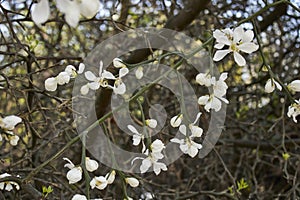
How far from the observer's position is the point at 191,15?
7.27 feet

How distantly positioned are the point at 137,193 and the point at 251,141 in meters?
0.80

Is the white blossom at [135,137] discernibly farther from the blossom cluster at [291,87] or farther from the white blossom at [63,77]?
the blossom cluster at [291,87]

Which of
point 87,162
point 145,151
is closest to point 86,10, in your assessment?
point 87,162

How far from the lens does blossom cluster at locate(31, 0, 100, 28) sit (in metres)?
0.82

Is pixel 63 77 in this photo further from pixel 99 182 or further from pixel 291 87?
pixel 291 87

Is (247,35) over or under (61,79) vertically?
over

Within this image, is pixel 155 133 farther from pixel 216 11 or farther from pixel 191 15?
pixel 216 11

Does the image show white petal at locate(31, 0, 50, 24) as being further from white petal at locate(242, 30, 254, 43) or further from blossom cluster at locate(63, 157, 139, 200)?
white petal at locate(242, 30, 254, 43)

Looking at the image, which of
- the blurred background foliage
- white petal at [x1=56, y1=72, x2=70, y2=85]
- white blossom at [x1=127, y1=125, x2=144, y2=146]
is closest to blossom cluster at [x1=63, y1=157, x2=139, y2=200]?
white blossom at [x1=127, y1=125, x2=144, y2=146]

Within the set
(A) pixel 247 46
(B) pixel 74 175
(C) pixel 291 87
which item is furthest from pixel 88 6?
(C) pixel 291 87

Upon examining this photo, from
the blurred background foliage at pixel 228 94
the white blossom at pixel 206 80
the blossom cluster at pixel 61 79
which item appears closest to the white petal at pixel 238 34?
the white blossom at pixel 206 80

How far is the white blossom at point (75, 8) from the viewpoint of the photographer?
32.3 inches

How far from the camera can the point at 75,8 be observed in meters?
0.83

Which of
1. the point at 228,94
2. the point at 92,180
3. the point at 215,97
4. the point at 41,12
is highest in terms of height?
the point at 41,12
